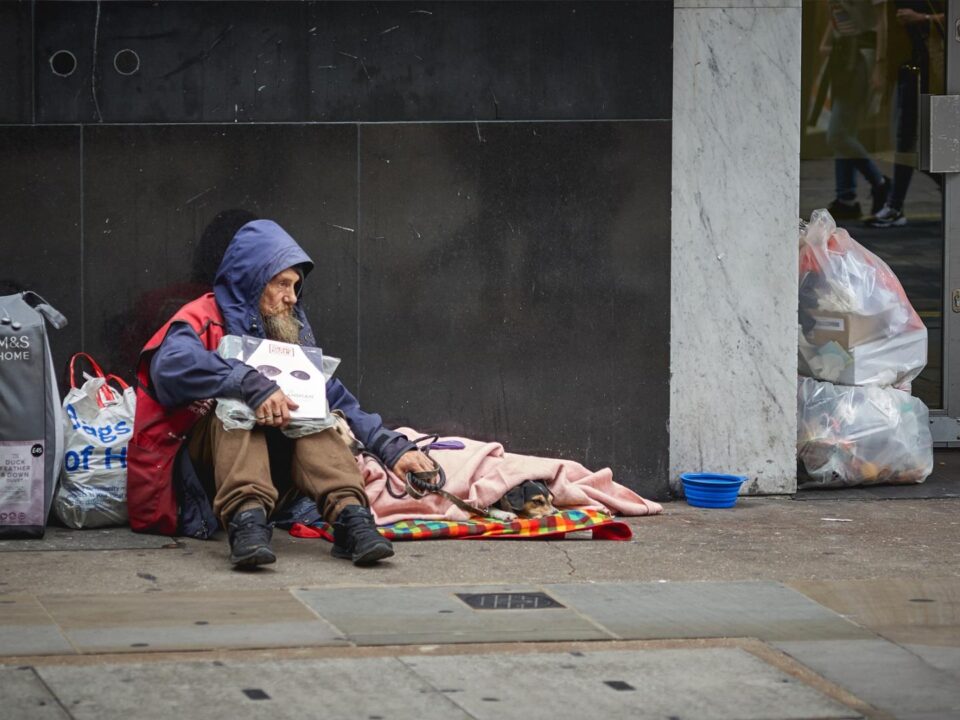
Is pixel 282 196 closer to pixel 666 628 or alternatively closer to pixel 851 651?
pixel 666 628

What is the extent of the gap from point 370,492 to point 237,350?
845 mm

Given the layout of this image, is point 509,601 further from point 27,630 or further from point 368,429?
point 27,630

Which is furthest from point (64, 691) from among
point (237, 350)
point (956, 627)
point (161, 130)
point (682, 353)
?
point (682, 353)

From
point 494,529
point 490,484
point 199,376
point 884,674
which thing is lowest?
point 884,674

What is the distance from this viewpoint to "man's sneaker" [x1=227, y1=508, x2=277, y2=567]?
19.0 feet

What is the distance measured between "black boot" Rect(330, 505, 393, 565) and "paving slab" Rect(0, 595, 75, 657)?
1.18 meters

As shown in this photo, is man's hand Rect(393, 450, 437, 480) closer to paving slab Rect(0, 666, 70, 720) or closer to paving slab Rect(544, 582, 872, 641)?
paving slab Rect(544, 582, 872, 641)

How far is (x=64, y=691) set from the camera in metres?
4.34

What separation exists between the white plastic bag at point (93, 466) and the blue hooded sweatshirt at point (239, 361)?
46 cm

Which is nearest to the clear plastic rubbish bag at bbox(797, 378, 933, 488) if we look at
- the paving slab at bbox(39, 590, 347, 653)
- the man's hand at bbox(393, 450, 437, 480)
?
the man's hand at bbox(393, 450, 437, 480)

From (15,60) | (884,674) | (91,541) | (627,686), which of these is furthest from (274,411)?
(884,674)

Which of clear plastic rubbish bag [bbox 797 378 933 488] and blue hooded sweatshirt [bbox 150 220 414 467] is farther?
clear plastic rubbish bag [bbox 797 378 933 488]

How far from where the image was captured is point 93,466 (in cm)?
661

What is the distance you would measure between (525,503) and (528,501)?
1 centimetres
